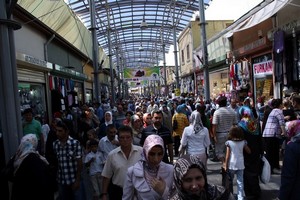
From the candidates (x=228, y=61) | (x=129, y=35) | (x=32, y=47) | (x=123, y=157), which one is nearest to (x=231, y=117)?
(x=123, y=157)

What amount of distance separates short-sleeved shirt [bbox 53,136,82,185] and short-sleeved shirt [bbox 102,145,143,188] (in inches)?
45.6

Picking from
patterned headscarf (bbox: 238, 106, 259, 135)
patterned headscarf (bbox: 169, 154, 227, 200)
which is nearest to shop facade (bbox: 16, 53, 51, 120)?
patterned headscarf (bbox: 238, 106, 259, 135)

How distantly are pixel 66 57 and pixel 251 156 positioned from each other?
11.9m

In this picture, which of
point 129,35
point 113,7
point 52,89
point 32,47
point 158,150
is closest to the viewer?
point 158,150

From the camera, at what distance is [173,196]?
2.28m

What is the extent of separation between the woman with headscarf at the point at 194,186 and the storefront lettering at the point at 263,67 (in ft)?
35.5

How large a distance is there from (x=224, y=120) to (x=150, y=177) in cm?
452

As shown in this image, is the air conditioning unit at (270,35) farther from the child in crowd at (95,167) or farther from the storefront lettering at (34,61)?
the child in crowd at (95,167)

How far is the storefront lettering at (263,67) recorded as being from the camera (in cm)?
1232

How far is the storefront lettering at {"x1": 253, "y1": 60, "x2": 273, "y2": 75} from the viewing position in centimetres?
1232

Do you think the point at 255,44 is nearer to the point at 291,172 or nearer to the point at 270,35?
the point at 270,35

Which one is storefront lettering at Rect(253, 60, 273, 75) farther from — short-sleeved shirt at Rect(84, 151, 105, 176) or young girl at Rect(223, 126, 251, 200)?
short-sleeved shirt at Rect(84, 151, 105, 176)

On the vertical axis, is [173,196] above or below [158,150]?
below

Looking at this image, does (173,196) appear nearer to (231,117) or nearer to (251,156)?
(251,156)
